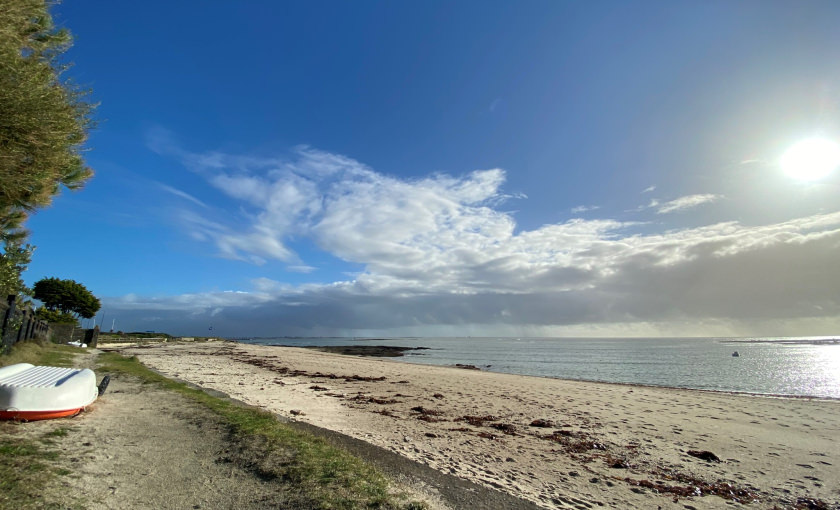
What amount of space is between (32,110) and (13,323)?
65.2 ft

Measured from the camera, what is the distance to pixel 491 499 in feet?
17.6

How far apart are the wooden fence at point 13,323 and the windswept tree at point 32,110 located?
15.0m

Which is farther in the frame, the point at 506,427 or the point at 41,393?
the point at 506,427

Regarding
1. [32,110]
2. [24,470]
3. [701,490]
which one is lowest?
[701,490]

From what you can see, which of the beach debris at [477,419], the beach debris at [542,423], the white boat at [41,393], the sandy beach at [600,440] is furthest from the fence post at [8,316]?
the beach debris at [542,423]

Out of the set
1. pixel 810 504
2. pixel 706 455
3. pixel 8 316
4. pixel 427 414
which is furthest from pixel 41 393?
pixel 8 316

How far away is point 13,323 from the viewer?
1792cm

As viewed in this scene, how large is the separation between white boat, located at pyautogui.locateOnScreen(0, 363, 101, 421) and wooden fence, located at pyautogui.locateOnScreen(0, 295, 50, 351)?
38.4 feet

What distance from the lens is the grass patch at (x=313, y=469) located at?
4.46 meters

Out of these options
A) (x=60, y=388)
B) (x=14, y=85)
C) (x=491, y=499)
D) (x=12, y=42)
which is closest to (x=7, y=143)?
(x=14, y=85)

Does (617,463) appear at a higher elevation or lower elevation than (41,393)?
lower

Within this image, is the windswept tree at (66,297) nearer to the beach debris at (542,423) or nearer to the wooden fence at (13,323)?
the wooden fence at (13,323)

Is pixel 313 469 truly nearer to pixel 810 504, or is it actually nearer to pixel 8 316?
pixel 810 504

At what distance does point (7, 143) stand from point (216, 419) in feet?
18.9
